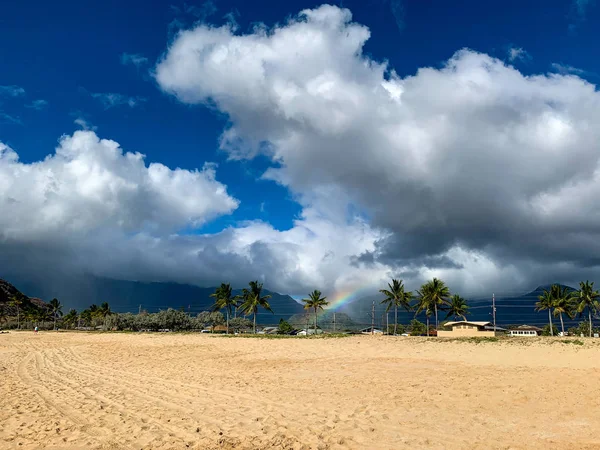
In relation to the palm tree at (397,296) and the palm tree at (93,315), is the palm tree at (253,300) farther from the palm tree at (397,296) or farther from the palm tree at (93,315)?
the palm tree at (93,315)

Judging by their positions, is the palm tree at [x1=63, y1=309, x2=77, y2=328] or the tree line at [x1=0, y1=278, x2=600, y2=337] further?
the palm tree at [x1=63, y1=309, x2=77, y2=328]

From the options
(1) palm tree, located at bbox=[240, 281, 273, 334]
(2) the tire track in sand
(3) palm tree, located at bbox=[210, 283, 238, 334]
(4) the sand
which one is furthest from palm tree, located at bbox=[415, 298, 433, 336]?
(2) the tire track in sand

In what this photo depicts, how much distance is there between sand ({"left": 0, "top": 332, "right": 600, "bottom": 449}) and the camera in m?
8.48

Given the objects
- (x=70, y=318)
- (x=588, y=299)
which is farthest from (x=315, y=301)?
(x=70, y=318)

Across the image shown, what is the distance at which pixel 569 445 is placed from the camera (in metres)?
8.00

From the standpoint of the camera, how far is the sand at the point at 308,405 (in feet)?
27.8

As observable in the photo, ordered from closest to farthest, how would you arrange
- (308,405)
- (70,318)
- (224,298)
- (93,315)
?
1. (308,405)
2. (224,298)
3. (93,315)
4. (70,318)

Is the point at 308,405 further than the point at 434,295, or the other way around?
the point at 434,295

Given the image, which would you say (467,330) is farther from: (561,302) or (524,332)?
(524,332)

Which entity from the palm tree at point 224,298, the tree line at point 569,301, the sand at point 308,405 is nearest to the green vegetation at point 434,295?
the tree line at point 569,301

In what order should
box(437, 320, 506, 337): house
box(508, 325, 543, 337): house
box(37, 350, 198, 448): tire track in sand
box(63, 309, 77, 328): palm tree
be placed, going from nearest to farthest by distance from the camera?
box(37, 350, 198, 448): tire track in sand, box(437, 320, 506, 337): house, box(508, 325, 543, 337): house, box(63, 309, 77, 328): palm tree

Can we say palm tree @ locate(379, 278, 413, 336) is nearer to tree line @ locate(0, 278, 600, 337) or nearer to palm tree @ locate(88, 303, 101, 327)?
tree line @ locate(0, 278, 600, 337)

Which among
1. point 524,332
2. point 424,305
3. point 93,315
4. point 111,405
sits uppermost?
point 424,305

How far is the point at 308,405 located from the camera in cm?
1173
